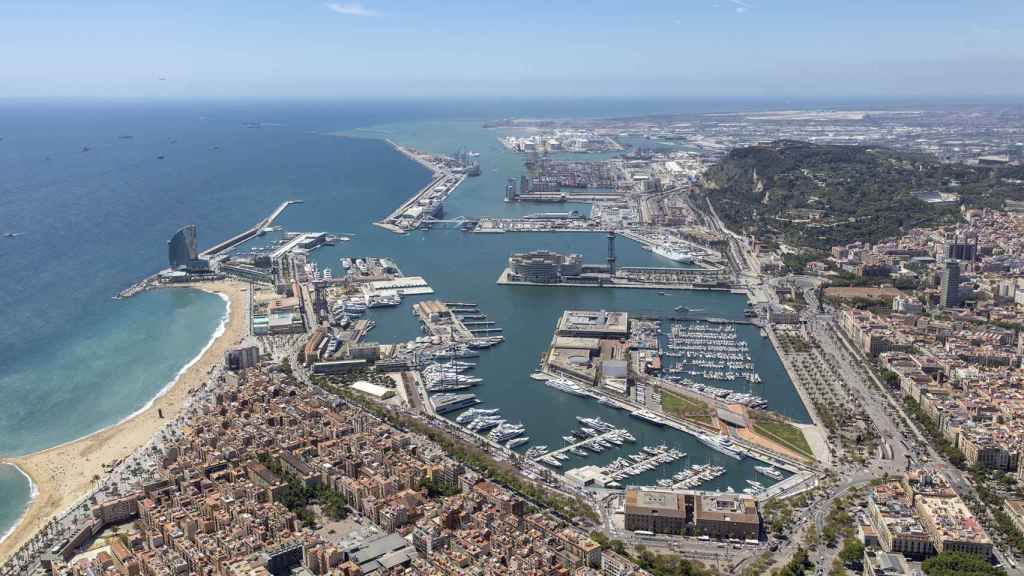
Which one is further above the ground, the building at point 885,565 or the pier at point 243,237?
the pier at point 243,237

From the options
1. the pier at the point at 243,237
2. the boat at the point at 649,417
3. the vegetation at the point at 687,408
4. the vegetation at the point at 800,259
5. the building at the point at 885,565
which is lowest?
the building at the point at 885,565

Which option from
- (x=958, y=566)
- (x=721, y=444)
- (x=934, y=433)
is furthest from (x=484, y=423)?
(x=934, y=433)

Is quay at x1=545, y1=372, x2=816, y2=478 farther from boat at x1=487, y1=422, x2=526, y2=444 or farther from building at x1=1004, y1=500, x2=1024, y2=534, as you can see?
building at x1=1004, y1=500, x2=1024, y2=534

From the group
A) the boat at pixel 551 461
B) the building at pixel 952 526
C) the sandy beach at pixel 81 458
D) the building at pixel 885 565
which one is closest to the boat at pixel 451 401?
the boat at pixel 551 461

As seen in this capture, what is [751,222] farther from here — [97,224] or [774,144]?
[97,224]

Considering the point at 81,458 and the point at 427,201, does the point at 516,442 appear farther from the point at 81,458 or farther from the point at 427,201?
the point at 427,201

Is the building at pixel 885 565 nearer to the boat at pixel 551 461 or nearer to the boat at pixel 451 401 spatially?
the boat at pixel 551 461

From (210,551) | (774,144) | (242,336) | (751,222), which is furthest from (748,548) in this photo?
(774,144)
